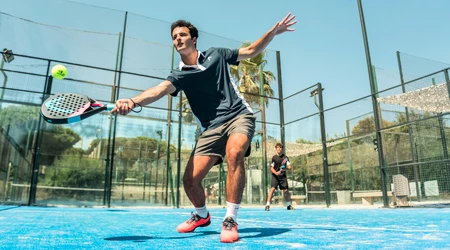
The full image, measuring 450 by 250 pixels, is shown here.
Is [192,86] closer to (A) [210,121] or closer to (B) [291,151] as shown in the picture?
(A) [210,121]

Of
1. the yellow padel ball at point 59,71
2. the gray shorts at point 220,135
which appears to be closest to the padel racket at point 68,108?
the gray shorts at point 220,135

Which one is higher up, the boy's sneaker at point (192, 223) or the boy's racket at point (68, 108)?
the boy's racket at point (68, 108)

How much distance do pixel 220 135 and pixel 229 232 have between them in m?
0.89

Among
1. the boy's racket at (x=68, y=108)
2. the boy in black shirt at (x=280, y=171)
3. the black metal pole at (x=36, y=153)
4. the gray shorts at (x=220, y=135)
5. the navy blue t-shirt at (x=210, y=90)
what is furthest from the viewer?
the boy in black shirt at (x=280, y=171)

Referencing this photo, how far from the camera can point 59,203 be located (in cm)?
873

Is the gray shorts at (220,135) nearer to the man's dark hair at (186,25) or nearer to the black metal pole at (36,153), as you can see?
the man's dark hair at (186,25)

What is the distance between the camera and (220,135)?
2.70 metres

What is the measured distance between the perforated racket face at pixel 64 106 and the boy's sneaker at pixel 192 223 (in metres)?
1.22

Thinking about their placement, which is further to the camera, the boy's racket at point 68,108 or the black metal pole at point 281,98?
the black metal pole at point 281,98

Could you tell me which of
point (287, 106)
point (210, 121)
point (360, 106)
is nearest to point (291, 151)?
point (287, 106)

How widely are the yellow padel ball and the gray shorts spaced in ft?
25.0

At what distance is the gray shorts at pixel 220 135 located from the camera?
2.62m

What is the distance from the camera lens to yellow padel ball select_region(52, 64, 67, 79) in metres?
8.78

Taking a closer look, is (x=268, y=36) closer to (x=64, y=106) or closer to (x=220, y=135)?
(x=220, y=135)
